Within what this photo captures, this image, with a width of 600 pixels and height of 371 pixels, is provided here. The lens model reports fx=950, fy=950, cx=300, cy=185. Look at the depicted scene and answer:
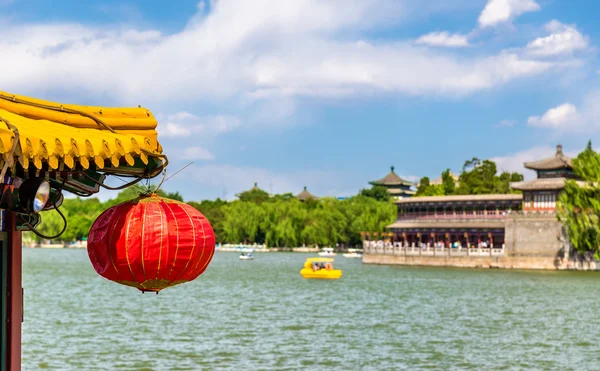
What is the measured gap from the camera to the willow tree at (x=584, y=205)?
43938mm

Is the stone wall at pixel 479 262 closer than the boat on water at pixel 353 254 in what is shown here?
Yes

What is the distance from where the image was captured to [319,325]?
23.1 meters

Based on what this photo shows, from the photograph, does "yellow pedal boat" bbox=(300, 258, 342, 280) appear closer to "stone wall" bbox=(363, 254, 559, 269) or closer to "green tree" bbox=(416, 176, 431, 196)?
"stone wall" bbox=(363, 254, 559, 269)

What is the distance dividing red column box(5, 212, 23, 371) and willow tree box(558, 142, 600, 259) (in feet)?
136

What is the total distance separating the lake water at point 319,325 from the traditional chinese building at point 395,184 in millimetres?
54218

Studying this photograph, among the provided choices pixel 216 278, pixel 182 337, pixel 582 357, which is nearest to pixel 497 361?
pixel 582 357

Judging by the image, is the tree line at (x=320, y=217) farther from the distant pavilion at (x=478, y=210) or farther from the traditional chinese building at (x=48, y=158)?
the traditional chinese building at (x=48, y=158)

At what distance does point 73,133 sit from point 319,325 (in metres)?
19.5

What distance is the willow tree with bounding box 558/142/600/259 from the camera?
43.9m

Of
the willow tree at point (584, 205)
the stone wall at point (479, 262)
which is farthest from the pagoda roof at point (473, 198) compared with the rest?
the willow tree at point (584, 205)

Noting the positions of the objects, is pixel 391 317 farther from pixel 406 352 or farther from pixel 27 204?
pixel 27 204

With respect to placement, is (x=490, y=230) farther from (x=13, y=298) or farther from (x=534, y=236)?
(x=13, y=298)

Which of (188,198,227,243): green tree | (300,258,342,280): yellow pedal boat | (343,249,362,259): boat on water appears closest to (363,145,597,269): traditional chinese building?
(300,258,342,280): yellow pedal boat

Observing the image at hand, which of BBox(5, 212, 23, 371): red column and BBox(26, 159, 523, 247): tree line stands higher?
BBox(26, 159, 523, 247): tree line
